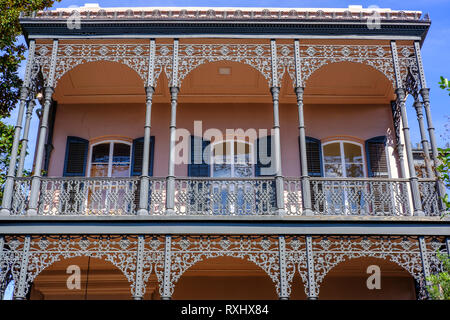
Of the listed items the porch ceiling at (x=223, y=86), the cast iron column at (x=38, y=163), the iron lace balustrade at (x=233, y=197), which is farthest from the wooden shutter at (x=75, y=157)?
the iron lace balustrade at (x=233, y=197)

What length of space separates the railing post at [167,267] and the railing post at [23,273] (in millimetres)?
2417

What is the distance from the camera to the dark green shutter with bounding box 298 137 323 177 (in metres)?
12.4

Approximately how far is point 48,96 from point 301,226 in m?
5.60

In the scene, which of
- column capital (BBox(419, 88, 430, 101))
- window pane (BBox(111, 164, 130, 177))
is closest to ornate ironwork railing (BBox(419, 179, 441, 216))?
column capital (BBox(419, 88, 430, 101))

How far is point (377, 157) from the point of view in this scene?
12531 millimetres

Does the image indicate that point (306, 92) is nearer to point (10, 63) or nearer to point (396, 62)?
point (396, 62)

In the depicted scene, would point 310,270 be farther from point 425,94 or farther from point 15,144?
point 15,144

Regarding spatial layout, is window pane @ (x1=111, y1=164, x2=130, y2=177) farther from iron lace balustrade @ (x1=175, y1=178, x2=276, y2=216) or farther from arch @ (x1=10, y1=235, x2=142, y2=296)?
arch @ (x1=10, y1=235, x2=142, y2=296)

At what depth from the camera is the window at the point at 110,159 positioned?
1259 centimetres

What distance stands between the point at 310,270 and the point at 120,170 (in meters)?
5.41

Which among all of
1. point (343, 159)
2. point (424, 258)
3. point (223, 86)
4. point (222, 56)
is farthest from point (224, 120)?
point (424, 258)

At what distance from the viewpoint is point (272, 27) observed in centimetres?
1115

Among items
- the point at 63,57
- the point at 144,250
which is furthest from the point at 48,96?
the point at 144,250

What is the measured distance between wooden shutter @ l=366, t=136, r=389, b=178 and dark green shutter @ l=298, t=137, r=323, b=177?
1.15 m
